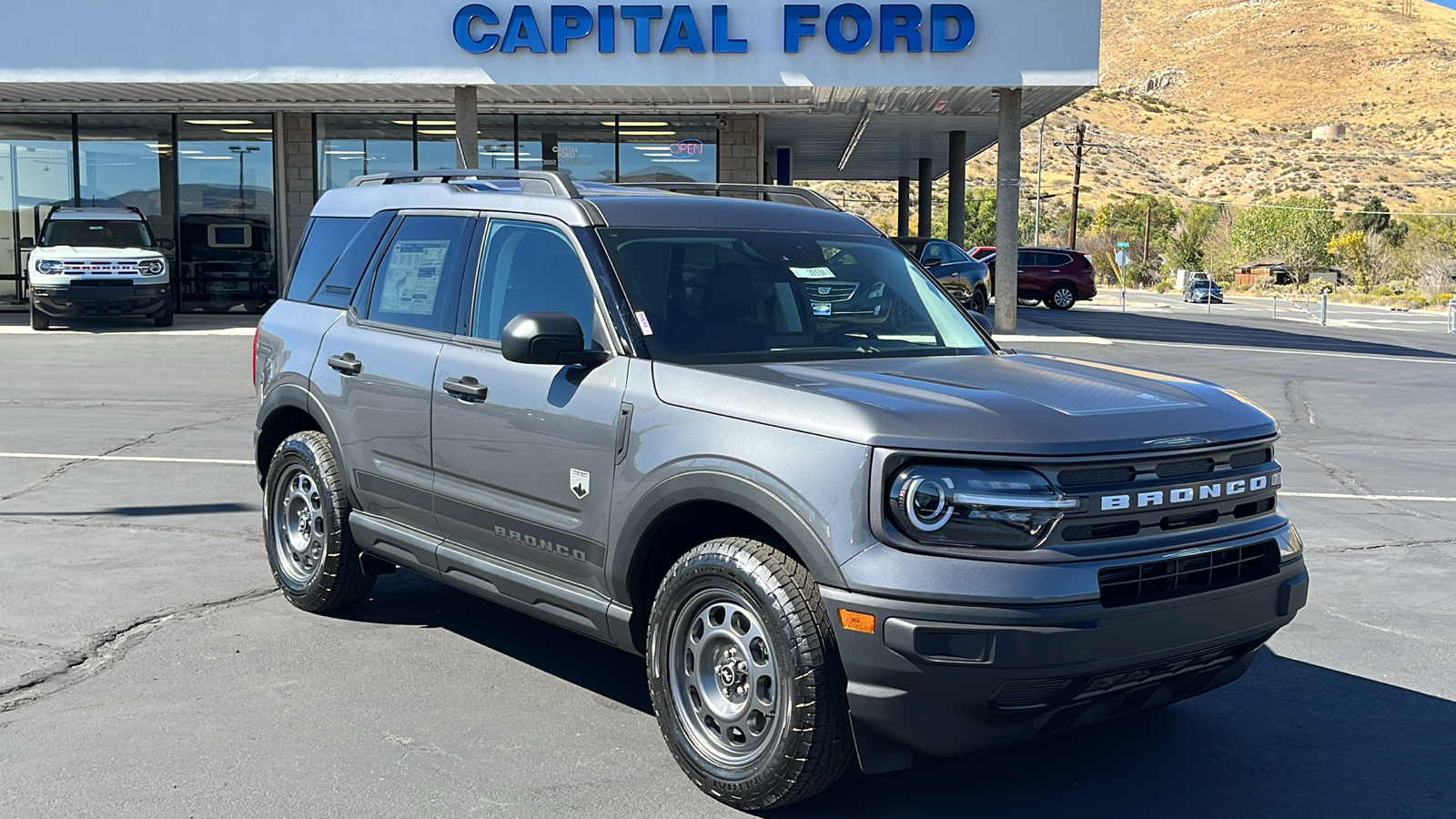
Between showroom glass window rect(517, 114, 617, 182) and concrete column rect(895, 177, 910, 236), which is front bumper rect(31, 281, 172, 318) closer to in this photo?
showroom glass window rect(517, 114, 617, 182)

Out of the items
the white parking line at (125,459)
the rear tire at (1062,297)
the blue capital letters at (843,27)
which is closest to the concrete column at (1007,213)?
the blue capital letters at (843,27)

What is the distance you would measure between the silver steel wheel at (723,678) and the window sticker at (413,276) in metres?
2.01

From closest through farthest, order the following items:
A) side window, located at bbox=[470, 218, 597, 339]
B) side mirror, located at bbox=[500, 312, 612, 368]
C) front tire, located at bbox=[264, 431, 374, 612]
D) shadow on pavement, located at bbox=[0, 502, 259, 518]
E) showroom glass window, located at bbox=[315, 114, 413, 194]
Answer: side mirror, located at bbox=[500, 312, 612, 368] < side window, located at bbox=[470, 218, 597, 339] < front tire, located at bbox=[264, 431, 374, 612] < shadow on pavement, located at bbox=[0, 502, 259, 518] < showroom glass window, located at bbox=[315, 114, 413, 194]

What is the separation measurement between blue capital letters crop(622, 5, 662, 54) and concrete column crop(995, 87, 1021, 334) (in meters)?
5.94

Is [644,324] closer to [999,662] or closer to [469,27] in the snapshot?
[999,662]

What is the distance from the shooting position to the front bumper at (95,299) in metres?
22.4

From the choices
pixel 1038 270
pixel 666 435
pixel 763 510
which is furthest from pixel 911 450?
pixel 1038 270

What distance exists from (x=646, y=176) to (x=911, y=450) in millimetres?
23600

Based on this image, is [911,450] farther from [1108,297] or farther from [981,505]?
[1108,297]

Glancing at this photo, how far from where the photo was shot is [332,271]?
253 inches

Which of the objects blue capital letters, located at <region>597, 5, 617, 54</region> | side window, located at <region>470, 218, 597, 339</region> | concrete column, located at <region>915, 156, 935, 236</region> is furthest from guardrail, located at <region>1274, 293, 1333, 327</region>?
side window, located at <region>470, 218, 597, 339</region>

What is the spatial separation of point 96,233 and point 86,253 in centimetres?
80

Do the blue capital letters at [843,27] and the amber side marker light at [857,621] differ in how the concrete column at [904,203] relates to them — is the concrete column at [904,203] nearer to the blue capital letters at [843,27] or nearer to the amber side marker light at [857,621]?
the blue capital letters at [843,27]

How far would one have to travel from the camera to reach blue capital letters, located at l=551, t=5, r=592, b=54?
2162 centimetres
